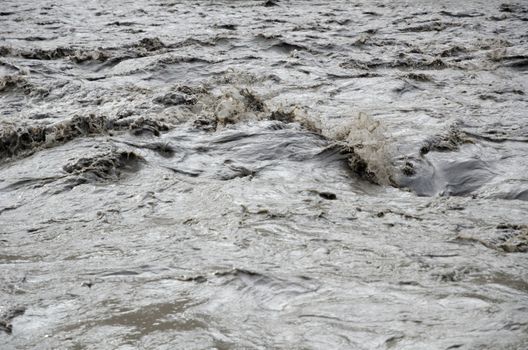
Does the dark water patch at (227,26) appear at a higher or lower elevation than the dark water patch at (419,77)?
higher

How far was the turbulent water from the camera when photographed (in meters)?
3.08

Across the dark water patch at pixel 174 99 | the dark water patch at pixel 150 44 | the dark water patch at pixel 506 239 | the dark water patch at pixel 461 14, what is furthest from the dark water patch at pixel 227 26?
the dark water patch at pixel 506 239

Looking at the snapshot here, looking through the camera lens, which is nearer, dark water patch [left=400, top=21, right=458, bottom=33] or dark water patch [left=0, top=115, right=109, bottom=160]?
dark water patch [left=0, top=115, right=109, bottom=160]

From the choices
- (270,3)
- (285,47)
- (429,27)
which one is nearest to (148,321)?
(285,47)

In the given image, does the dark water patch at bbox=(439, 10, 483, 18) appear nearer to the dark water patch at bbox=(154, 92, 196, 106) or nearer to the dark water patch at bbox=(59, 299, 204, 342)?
the dark water patch at bbox=(154, 92, 196, 106)

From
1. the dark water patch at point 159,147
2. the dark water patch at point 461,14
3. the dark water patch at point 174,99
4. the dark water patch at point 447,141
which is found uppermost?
the dark water patch at point 461,14

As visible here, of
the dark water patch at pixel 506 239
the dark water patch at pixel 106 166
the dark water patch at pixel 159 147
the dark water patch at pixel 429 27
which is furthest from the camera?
the dark water patch at pixel 429 27

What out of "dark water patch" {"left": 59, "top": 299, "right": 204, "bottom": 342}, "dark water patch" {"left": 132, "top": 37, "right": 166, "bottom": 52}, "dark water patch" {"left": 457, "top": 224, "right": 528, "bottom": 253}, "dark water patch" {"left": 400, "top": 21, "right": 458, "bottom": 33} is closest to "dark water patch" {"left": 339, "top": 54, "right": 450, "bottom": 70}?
"dark water patch" {"left": 400, "top": 21, "right": 458, "bottom": 33}

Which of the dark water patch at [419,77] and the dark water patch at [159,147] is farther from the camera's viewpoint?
the dark water patch at [419,77]

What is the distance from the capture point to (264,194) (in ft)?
15.8

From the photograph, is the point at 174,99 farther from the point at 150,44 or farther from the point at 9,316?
the point at 9,316

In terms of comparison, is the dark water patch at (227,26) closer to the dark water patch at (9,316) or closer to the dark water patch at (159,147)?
the dark water patch at (159,147)

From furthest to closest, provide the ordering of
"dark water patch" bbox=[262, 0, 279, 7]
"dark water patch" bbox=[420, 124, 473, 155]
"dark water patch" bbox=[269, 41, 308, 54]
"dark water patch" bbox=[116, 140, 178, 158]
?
"dark water patch" bbox=[262, 0, 279, 7], "dark water patch" bbox=[269, 41, 308, 54], "dark water patch" bbox=[420, 124, 473, 155], "dark water patch" bbox=[116, 140, 178, 158]

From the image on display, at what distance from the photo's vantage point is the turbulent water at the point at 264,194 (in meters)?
3.08
